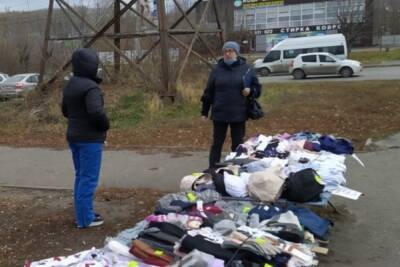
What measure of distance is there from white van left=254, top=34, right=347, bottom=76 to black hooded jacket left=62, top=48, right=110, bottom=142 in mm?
34075

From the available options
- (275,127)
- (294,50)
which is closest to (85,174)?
(275,127)

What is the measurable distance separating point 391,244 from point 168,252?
2.28 meters

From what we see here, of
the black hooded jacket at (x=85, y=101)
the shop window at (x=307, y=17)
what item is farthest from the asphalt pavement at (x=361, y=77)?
the shop window at (x=307, y=17)

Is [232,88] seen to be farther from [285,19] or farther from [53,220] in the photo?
[285,19]

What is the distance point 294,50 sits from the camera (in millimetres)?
38469

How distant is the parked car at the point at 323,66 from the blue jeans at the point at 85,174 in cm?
2695

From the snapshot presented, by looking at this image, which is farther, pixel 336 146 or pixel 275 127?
→ pixel 275 127

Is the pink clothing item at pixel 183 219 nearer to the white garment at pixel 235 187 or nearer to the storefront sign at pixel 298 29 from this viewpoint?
the white garment at pixel 235 187

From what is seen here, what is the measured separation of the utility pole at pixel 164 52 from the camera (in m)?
13.9

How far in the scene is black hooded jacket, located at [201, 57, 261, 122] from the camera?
6.62 m

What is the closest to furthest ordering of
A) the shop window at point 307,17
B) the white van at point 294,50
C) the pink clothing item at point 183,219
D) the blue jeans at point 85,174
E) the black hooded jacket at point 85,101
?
1. the pink clothing item at point 183,219
2. the black hooded jacket at point 85,101
3. the blue jeans at point 85,174
4. the white van at point 294,50
5. the shop window at point 307,17

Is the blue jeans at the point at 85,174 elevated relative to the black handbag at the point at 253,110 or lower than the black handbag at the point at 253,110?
lower

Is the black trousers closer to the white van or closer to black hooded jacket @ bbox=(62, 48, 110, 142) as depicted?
black hooded jacket @ bbox=(62, 48, 110, 142)

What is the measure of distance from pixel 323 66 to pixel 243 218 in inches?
1122
